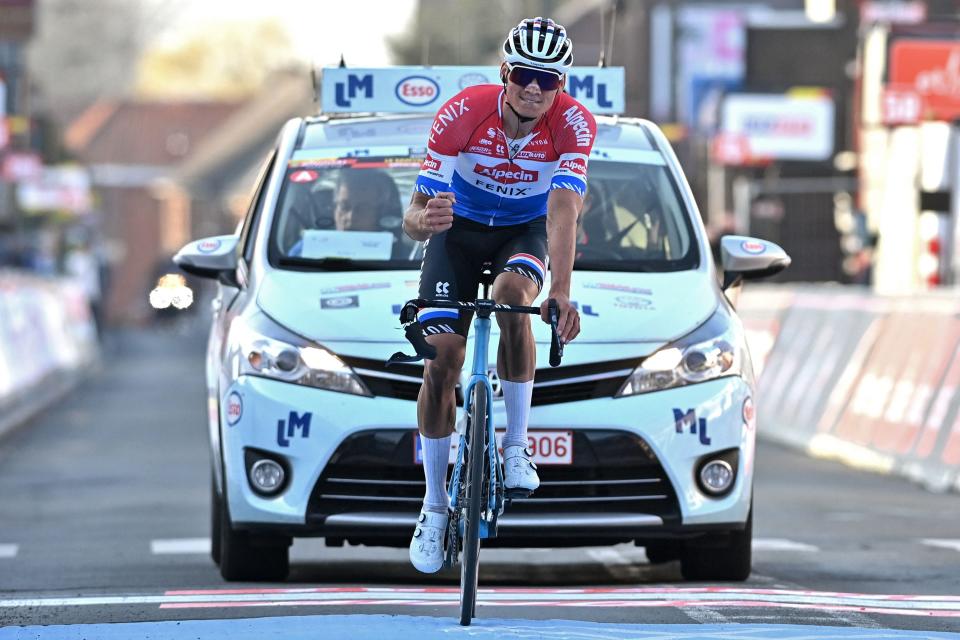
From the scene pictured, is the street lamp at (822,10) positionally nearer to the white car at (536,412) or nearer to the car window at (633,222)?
the car window at (633,222)

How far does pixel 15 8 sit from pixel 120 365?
6905mm

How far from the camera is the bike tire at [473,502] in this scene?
7723 millimetres

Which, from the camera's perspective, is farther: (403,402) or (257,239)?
(257,239)

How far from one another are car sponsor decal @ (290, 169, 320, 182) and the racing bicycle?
2577mm

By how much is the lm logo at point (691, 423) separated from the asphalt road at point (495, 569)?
1.93 ft

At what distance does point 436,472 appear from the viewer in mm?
8211

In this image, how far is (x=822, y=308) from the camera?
2142 centimetres

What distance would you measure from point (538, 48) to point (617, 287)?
84.8 inches

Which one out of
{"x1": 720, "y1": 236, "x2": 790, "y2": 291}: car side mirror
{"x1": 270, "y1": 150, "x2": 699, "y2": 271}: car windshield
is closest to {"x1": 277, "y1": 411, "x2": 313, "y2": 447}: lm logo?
{"x1": 270, "y1": 150, "x2": 699, "y2": 271}: car windshield

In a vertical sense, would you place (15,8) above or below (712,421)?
below

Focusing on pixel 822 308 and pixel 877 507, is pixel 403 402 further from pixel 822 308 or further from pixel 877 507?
pixel 822 308

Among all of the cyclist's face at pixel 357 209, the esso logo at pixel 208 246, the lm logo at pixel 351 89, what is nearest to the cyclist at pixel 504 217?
the cyclist's face at pixel 357 209

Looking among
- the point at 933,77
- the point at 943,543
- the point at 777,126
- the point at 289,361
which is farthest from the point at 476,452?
the point at 777,126

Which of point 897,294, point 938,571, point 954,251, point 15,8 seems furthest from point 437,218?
point 15,8
